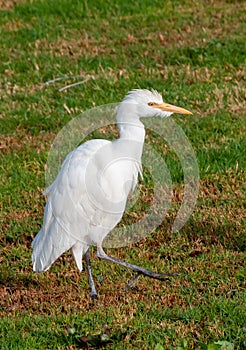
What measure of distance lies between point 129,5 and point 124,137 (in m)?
7.18

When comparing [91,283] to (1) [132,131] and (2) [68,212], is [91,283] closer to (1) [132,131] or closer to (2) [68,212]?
(2) [68,212]

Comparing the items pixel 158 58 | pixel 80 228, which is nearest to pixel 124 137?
pixel 80 228

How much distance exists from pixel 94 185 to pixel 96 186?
0.02 metres

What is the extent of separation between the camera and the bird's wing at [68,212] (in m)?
5.98

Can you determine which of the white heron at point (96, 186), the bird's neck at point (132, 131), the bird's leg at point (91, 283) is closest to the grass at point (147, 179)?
the bird's leg at point (91, 283)

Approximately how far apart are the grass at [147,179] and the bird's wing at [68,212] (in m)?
0.37

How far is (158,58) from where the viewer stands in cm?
1102

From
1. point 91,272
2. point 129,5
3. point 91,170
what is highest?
point 91,170

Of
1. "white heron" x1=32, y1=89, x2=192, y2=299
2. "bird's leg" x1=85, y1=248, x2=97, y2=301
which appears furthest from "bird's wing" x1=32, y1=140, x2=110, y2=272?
"bird's leg" x1=85, y1=248, x2=97, y2=301

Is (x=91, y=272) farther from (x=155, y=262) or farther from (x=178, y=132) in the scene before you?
(x=178, y=132)

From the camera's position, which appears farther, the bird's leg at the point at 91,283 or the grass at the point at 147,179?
the bird's leg at the point at 91,283

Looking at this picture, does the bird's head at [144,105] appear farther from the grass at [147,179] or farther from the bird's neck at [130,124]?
the grass at [147,179]

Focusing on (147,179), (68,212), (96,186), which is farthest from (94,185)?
(147,179)

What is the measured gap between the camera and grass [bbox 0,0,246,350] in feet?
18.3
